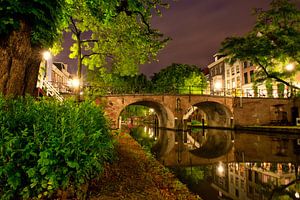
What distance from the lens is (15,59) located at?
504cm

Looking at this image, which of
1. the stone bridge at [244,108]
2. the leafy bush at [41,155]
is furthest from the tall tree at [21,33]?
the stone bridge at [244,108]

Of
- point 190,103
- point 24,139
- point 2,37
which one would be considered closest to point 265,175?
point 24,139

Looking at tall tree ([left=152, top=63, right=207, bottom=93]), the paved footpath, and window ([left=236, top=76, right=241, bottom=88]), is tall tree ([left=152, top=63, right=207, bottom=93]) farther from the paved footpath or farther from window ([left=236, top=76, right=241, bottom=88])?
the paved footpath

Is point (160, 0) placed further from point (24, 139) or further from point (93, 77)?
point (93, 77)

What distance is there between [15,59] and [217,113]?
36048 mm

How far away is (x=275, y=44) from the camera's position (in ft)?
62.7

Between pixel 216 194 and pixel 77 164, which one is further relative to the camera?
pixel 216 194

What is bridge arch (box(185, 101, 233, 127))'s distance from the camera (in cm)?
3441

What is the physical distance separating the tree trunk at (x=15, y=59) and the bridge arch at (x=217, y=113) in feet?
100

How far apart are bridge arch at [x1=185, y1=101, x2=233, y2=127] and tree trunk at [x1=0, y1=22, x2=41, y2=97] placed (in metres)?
30.5

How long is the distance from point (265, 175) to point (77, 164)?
851cm

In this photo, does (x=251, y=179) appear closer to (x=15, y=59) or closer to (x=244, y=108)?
(x=15, y=59)

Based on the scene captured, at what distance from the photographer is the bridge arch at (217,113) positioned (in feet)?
113

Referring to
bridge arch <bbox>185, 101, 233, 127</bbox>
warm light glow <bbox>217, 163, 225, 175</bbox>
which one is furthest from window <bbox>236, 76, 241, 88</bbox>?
warm light glow <bbox>217, 163, 225, 175</bbox>
